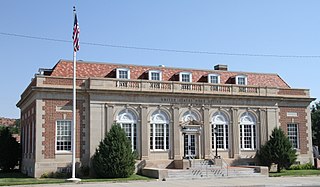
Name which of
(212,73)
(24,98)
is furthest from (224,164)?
(24,98)

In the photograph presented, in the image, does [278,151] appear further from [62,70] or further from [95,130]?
[62,70]

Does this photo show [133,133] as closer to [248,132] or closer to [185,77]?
[185,77]

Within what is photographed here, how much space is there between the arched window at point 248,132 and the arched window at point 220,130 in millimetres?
1495

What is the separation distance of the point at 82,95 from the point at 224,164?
42.3 feet

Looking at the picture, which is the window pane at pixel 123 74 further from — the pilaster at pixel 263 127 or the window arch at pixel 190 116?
the pilaster at pixel 263 127

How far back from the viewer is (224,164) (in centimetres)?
3622

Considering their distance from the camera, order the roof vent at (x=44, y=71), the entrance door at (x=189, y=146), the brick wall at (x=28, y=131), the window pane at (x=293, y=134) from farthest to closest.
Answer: the window pane at (x=293, y=134), the roof vent at (x=44, y=71), the entrance door at (x=189, y=146), the brick wall at (x=28, y=131)

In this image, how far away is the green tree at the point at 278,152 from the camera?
37.5 metres

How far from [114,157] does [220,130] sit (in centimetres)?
1089

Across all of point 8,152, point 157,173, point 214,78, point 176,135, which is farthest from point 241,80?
point 8,152

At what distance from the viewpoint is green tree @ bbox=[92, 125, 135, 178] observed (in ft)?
104

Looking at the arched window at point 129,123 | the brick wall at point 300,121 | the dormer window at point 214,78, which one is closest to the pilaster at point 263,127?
the brick wall at point 300,121

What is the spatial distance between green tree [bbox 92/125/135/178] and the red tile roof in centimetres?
644

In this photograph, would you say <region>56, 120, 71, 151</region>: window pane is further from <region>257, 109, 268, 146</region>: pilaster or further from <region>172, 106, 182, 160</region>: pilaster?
<region>257, 109, 268, 146</region>: pilaster
